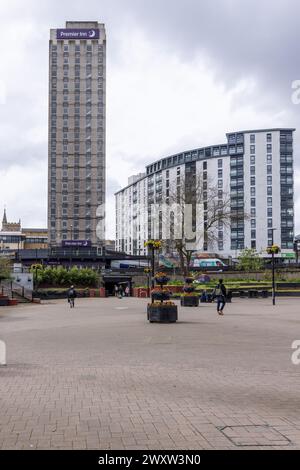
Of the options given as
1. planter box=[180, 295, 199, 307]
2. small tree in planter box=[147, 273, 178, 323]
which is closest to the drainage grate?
small tree in planter box=[147, 273, 178, 323]

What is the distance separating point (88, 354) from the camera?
11.2m

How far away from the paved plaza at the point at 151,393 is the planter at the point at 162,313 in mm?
3905

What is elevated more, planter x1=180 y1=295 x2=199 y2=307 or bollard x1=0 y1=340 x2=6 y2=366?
bollard x1=0 y1=340 x2=6 y2=366

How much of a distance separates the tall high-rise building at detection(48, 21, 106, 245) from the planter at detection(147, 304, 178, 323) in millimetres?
98841

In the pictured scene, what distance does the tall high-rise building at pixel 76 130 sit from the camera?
117000mm

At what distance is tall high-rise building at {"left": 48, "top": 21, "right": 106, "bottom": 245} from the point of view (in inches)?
4606

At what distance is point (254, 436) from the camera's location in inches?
209

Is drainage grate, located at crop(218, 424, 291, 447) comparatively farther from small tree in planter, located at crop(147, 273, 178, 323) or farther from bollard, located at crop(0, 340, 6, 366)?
small tree in planter, located at crop(147, 273, 178, 323)

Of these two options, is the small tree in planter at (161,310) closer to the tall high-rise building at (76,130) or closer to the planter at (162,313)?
the planter at (162,313)

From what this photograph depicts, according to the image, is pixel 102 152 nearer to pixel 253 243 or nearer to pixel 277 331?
pixel 253 243

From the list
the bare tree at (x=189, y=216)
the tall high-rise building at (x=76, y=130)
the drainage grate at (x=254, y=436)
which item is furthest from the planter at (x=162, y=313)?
the tall high-rise building at (x=76, y=130)

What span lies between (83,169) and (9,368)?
10977cm

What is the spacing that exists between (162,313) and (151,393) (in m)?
10.9

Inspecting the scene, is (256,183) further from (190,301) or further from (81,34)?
(190,301)
